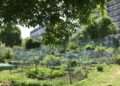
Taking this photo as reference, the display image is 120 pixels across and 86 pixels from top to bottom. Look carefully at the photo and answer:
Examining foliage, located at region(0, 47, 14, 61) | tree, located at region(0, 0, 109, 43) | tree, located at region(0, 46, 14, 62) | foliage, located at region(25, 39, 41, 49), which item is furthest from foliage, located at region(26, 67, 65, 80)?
foliage, located at region(25, 39, 41, 49)

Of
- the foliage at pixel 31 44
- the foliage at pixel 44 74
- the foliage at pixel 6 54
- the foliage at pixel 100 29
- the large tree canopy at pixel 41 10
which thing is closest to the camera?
the large tree canopy at pixel 41 10

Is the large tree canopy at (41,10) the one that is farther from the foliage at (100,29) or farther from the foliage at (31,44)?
the foliage at (31,44)

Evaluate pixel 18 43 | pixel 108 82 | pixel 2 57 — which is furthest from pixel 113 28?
pixel 108 82

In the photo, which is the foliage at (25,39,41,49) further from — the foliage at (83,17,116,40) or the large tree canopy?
the large tree canopy

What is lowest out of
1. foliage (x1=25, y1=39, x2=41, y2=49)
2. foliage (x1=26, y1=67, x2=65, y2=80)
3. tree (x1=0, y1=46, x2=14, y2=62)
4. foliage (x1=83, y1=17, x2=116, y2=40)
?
foliage (x1=26, y1=67, x2=65, y2=80)

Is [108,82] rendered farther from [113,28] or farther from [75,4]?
[113,28]

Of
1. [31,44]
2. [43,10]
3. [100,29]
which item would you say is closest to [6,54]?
[100,29]

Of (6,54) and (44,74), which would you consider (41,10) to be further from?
(6,54)

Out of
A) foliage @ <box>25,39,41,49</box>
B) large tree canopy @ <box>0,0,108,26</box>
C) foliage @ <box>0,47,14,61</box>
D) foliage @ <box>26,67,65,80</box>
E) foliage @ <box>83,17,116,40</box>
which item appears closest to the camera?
large tree canopy @ <box>0,0,108,26</box>

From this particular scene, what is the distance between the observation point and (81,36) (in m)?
60.3

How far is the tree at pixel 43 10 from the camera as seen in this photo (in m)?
9.80

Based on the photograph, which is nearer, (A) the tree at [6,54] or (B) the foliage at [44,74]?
(B) the foliage at [44,74]

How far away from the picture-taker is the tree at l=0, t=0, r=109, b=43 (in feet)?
32.2

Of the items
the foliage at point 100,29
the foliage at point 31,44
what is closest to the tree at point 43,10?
the foliage at point 100,29
